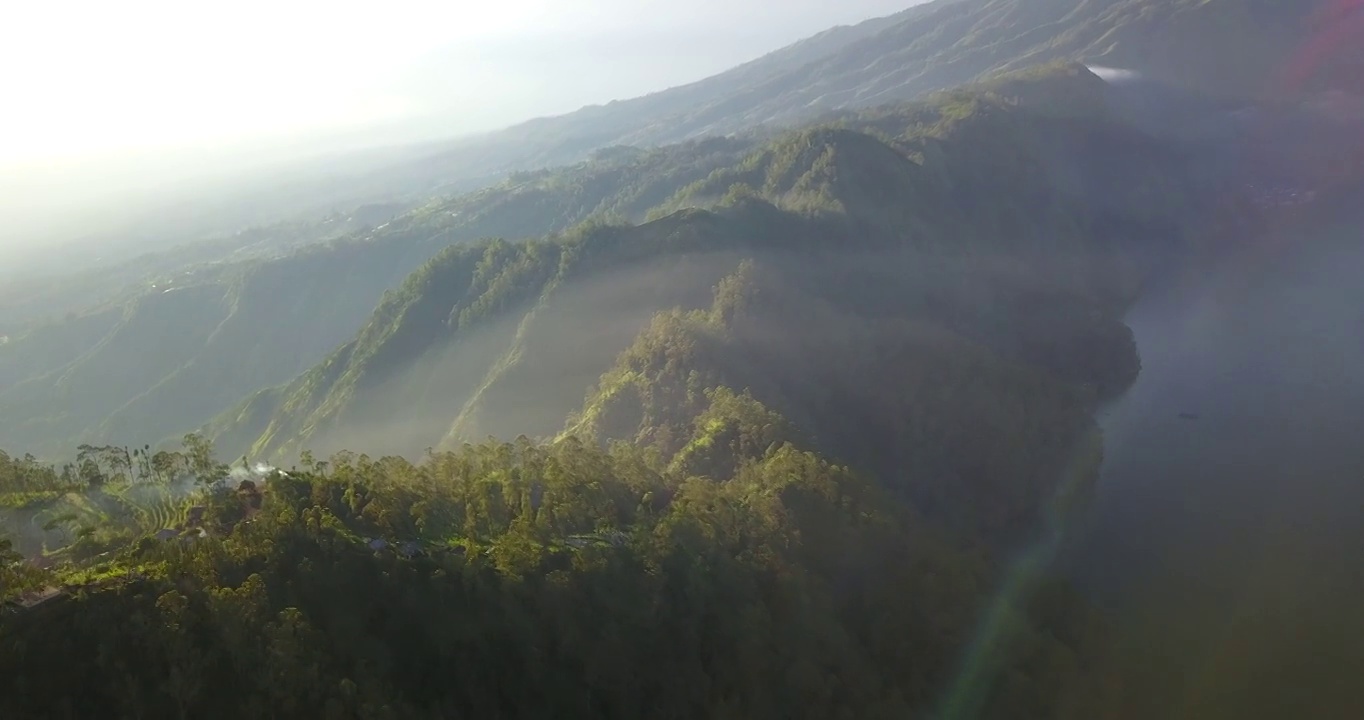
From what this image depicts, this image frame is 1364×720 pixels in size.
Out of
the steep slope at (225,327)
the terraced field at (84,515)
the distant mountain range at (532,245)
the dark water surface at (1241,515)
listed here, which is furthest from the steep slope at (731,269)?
the steep slope at (225,327)

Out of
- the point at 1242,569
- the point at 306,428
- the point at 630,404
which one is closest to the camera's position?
the point at 1242,569

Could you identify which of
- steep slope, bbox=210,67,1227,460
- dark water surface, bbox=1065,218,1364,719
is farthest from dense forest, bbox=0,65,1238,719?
dark water surface, bbox=1065,218,1364,719

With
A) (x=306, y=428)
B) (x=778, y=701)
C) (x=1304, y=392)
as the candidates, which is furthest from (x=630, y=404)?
(x=1304, y=392)

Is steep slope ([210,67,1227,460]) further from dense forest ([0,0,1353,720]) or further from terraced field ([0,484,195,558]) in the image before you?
terraced field ([0,484,195,558])

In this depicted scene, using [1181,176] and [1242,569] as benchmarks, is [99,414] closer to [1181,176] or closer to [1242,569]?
[1242,569]

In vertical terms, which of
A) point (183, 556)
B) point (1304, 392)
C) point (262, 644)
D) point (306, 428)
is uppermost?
point (183, 556)

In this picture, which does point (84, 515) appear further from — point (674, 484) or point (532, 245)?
point (532, 245)
